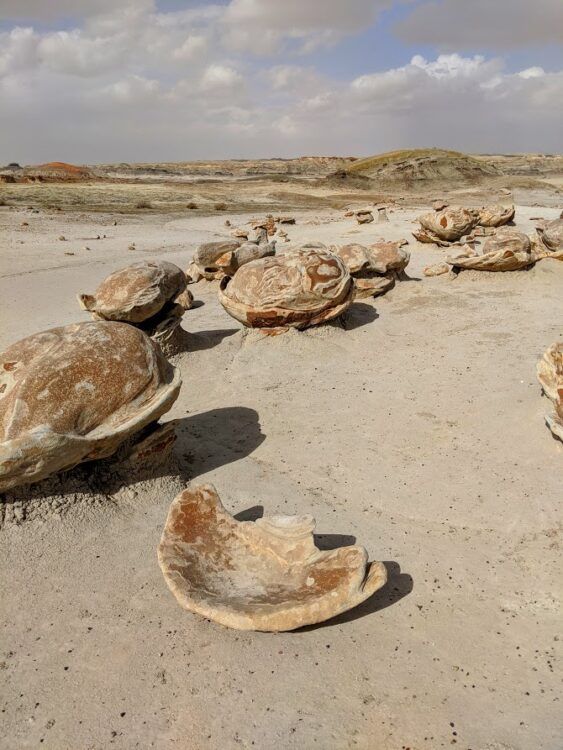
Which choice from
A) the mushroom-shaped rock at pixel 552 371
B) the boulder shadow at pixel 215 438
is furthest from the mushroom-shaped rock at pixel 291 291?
the mushroom-shaped rock at pixel 552 371

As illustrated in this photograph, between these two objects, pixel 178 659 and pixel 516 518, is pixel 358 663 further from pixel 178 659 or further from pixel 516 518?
pixel 516 518

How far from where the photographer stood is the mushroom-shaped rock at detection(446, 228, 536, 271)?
10.4 m

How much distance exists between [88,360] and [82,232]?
1688cm

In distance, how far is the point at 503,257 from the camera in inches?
406

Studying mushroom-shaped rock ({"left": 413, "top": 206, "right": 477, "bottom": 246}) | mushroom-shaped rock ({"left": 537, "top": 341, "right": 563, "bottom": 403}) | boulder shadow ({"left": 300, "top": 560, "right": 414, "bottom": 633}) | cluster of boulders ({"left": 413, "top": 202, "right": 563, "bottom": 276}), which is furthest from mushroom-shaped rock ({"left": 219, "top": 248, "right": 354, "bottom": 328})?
mushroom-shaped rock ({"left": 413, "top": 206, "right": 477, "bottom": 246})

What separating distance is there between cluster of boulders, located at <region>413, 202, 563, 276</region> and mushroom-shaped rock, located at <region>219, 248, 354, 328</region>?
3923 mm

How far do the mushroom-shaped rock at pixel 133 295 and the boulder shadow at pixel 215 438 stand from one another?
198 cm

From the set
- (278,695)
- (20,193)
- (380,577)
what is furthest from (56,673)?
(20,193)

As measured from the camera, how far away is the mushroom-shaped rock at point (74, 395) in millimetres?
3670

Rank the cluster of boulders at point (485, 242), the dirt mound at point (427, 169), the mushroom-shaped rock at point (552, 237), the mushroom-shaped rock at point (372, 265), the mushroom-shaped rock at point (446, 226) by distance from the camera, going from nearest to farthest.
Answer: the mushroom-shaped rock at point (372, 265) < the cluster of boulders at point (485, 242) < the mushroom-shaped rock at point (552, 237) < the mushroom-shaped rock at point (446, 226) < the dirt mound at point (427, 169)

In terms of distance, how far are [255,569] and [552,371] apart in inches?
138

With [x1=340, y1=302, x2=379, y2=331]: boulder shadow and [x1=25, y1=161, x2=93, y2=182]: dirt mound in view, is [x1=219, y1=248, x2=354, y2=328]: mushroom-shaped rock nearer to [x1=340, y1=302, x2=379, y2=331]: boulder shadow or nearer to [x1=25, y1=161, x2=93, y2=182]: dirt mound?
[x1=340, y1=302, x2=379, y2=331]: boulder shadow

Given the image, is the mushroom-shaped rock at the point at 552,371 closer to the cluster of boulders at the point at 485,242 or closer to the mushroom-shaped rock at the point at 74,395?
the mushroom-shaped rock at the point at 74,395

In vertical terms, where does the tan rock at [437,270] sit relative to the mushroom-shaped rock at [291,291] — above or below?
below
